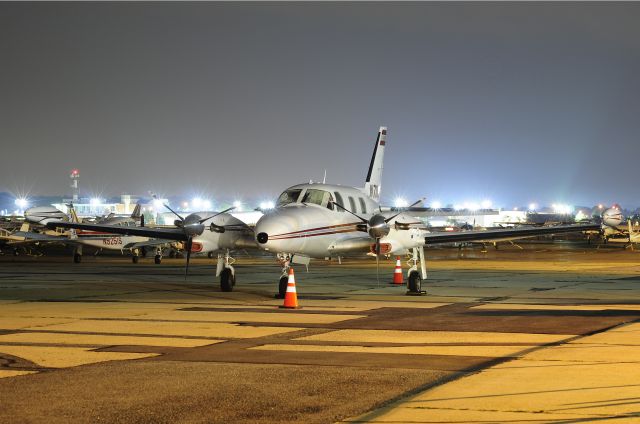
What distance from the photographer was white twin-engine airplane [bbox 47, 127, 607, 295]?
24281 mm

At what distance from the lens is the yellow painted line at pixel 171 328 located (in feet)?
50.8

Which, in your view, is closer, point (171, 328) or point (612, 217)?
point (171, 328)

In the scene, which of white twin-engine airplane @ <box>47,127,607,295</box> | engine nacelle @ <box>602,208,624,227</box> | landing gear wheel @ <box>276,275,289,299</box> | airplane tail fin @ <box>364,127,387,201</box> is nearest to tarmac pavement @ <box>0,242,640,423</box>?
landing gear wheel @ <box>276,275,289,299</box>

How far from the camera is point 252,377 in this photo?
428 inches

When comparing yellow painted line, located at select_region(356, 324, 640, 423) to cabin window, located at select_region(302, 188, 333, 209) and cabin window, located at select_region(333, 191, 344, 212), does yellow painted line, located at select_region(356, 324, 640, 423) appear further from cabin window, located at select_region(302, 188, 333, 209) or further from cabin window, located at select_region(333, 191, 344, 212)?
cabin window, located at select_region(333, 191, 344, 212)

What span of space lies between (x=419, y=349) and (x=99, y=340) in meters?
5.35

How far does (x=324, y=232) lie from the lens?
81.8 feet

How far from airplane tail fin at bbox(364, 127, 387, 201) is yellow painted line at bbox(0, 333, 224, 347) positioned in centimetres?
1908

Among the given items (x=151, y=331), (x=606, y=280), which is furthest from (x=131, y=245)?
(x=151, y=331)

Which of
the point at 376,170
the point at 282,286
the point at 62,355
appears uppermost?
the point at 376,170

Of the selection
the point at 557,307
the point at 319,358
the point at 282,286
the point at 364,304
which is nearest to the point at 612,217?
the point at 557,307

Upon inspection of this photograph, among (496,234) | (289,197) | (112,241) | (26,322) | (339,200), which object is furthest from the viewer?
(112,241)

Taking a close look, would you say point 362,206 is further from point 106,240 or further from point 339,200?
point 106,240

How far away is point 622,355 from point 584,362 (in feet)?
3.00
